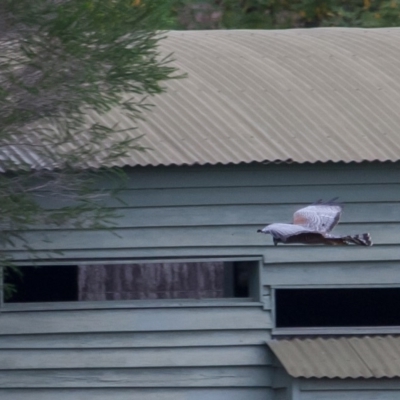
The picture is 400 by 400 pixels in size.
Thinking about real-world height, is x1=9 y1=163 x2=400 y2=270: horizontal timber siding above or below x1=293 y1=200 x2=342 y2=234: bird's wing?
below

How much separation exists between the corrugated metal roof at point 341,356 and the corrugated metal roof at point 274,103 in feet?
4.85

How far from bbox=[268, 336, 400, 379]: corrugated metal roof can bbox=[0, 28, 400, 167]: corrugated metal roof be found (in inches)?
58.2

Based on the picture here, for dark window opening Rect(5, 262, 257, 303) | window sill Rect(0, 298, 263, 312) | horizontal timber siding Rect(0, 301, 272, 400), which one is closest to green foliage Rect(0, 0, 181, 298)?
window sill Rect(0, 298, 263, 312)

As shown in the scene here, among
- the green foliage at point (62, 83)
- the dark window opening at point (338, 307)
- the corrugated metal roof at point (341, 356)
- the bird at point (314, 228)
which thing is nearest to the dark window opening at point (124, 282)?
the dark window opening at point (338, 307)

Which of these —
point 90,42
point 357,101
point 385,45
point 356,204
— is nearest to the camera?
point 90,42

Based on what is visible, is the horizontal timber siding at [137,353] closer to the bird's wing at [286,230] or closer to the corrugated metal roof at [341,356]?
the corrugated metal roof at [341,356]

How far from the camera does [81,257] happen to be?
8.18 metres

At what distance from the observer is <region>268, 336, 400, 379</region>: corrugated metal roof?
25.5 ft

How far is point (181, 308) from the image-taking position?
8195 millimetres

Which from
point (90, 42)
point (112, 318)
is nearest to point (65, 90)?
point (90, 42)

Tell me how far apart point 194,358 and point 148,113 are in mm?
2145

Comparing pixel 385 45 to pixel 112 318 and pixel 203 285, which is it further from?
pixel 112 318

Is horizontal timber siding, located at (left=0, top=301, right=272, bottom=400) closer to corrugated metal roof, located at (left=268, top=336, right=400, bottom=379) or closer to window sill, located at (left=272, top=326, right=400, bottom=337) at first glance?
window sill, located at (left=272, top=326, right=400, bottom=337)

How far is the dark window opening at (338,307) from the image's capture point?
34.6ft
